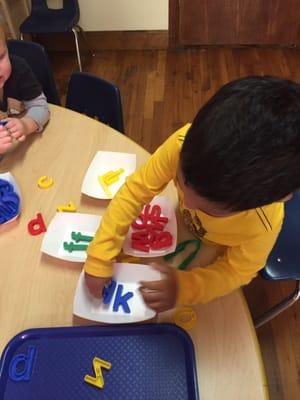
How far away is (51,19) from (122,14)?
48cm

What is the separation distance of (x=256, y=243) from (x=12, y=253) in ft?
1.46

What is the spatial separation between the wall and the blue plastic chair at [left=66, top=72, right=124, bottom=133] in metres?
1.47

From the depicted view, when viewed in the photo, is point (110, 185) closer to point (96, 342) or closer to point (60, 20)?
point (96, 342)

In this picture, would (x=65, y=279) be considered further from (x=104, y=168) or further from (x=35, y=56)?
(x=35, y=56)

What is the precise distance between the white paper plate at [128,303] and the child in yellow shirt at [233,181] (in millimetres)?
16

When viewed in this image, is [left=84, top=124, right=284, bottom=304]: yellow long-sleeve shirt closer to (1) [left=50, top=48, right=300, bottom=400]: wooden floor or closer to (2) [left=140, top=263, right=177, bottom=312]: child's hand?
(2) [left=140, top=263, right=177, bottom=312]: child's hand

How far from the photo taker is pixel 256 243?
595 mm

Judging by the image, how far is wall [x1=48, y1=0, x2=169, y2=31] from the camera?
2305mm

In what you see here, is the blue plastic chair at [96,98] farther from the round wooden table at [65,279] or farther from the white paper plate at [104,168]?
the white paper plate at [104,168]

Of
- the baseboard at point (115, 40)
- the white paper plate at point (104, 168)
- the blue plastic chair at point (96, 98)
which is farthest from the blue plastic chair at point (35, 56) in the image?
the baseboard at point (115, 40)

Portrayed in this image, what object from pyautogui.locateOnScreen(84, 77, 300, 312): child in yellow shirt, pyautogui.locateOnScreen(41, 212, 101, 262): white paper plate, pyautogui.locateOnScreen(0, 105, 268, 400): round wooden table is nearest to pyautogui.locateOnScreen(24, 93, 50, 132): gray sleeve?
pyautogui.locateOnScreen(0, 105, 268, 400): round wooden table

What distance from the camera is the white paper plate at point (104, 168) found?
769mm

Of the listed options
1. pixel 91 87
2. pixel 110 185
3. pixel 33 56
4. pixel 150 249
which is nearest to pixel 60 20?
pixel 33 56

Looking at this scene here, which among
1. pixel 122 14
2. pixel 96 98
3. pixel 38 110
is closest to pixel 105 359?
pixel 38 110
